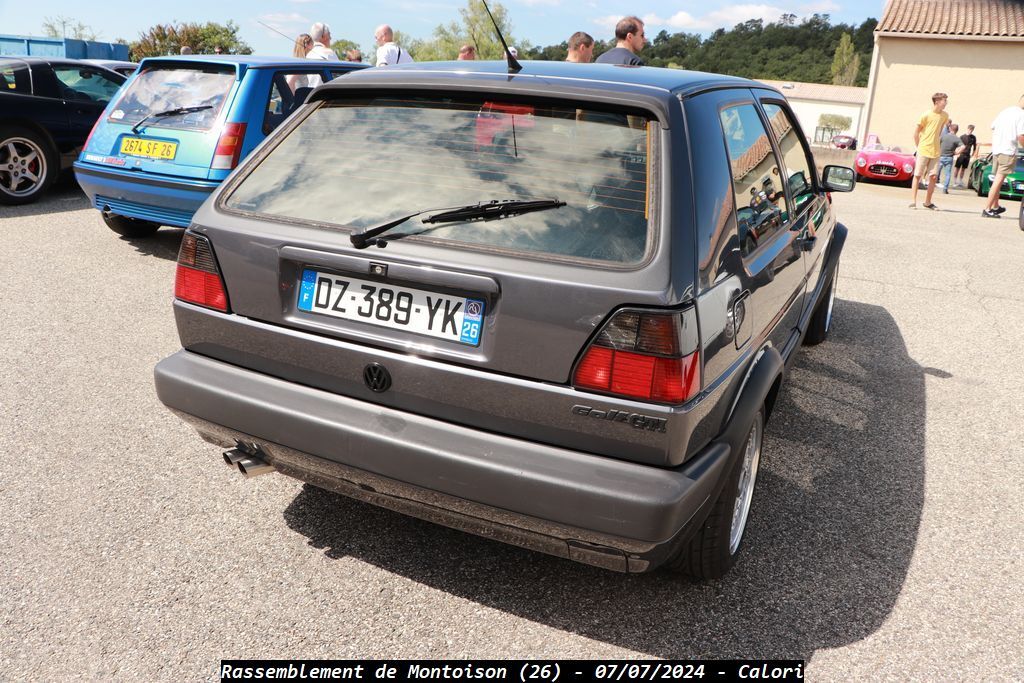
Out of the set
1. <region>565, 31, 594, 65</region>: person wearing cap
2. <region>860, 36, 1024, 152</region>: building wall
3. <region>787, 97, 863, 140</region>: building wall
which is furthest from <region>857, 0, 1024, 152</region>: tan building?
<region>787, 97, 863, 140</region>: building wall

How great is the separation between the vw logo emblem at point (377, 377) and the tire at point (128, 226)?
5.79 meters

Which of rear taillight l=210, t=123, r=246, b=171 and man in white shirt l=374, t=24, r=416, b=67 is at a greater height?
man in white shirt l=374, t=24, r=416, b=67

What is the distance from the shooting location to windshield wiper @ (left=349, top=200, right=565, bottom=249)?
2.32 meters

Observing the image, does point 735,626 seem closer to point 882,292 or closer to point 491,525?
point 491,525

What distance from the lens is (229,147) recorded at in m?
6.12

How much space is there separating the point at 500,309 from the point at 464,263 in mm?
165

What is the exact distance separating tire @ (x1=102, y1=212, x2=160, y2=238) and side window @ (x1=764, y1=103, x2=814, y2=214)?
561 cm

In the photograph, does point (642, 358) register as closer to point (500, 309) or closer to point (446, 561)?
point (500, 309)

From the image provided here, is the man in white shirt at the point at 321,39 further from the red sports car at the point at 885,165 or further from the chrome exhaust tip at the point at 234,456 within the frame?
the red sports car at the point at 885,165

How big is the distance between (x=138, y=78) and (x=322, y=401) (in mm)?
5570

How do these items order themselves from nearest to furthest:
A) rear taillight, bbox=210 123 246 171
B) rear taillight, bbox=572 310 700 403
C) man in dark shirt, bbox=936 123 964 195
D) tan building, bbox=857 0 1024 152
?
1. rear taillight, bbox=572 310 700 403
2. rear taillight, bbox=210 123 246 171
3. man in dark shirt, bbox=936 123 964 195
4. tan building, bbox=857 0 1024 152

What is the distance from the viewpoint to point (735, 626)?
8.45ft

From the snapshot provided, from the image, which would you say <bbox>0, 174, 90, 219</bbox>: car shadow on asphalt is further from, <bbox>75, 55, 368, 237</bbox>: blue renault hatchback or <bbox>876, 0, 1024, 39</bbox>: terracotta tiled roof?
<bbox>876, 0, 1024, 39</bbox>: terracotta tiled roof

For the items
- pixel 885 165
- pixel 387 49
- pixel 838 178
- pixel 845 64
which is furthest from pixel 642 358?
pixel 845 64
